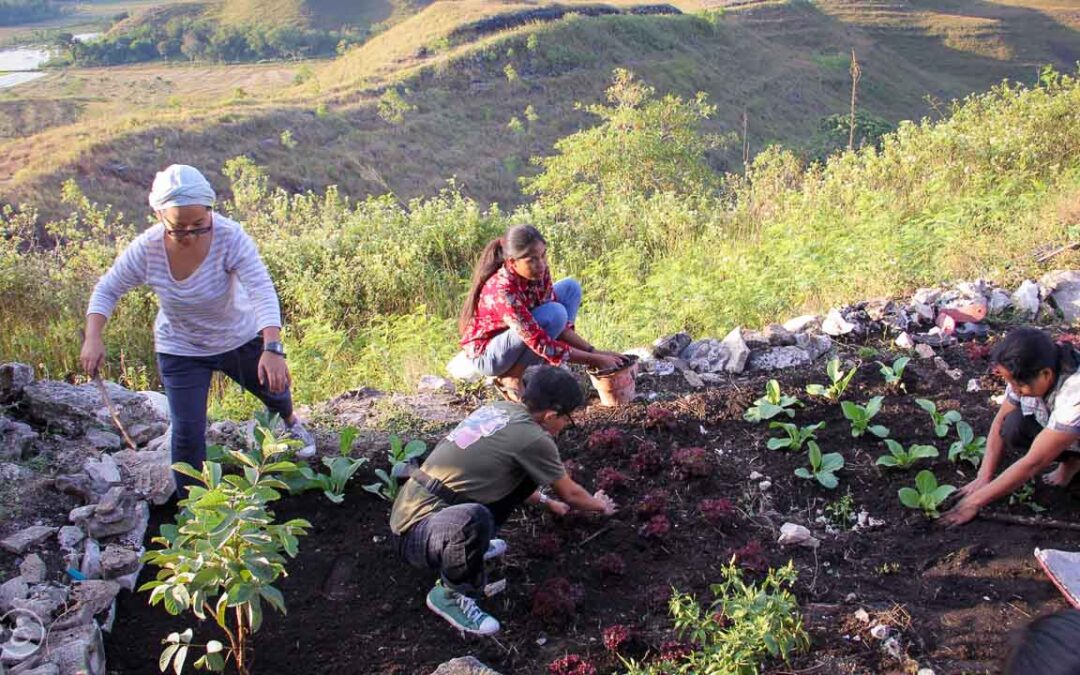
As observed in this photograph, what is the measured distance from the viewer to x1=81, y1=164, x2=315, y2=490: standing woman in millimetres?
3279

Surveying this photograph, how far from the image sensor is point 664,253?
8.77 meters

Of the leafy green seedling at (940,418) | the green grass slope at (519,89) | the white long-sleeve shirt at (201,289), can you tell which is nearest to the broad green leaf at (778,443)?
the leafy green seedling at (940,418)

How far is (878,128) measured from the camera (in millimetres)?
31016

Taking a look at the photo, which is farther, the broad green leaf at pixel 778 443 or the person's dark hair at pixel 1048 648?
the broad green leaf at pixel 778 443

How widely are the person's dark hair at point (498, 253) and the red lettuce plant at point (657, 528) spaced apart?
1571 mm

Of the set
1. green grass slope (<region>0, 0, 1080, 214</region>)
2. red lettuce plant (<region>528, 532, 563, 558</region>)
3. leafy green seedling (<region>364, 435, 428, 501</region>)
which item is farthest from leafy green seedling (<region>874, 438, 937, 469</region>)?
green grass slope (<region>0, 0, 1080, 214</region>)

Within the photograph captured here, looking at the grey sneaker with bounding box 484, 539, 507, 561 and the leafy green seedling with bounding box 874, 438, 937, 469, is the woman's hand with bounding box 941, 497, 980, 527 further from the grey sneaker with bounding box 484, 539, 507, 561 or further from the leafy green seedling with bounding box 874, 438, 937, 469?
the grey sneaker with bounding box 484, 539, 507, 561

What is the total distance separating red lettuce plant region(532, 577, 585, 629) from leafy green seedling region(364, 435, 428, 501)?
1.00 metres

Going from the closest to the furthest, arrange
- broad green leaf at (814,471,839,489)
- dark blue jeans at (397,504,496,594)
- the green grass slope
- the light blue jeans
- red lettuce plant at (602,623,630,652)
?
red lettuce plant at (602,623,630,652) → dark blue jeans at (397,504,496,594) → broad green leaf at (814,471,839,489) → the light blue jeans → the green grass slope

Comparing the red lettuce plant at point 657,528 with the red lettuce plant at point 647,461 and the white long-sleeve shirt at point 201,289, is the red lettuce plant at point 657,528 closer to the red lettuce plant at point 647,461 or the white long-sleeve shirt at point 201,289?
the red lettuce plant at point 647,461

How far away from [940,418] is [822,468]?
773 millimetres

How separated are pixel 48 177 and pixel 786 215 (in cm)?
2736

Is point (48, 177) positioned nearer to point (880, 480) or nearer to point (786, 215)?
point (786, 215)

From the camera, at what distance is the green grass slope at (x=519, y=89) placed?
32.1m
